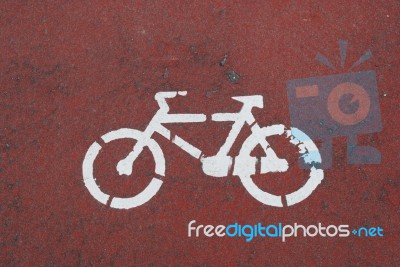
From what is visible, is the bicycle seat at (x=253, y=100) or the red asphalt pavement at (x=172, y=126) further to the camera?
the bicycle seat at (x=253, y=100)

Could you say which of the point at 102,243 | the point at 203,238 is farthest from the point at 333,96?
the point at 102,243

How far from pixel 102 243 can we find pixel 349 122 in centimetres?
270

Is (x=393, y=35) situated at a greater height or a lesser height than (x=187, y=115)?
greater

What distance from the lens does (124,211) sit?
13.1 feet

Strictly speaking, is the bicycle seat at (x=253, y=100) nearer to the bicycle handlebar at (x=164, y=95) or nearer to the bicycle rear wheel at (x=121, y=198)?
the bicycle handlebar at (x=164, y=95)

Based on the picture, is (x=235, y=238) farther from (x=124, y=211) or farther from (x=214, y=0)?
(x=214, y=0)

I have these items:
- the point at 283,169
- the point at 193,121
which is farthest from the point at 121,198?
the point at 283,169

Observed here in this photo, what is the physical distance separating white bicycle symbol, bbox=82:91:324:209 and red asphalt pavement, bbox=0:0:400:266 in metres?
0.06

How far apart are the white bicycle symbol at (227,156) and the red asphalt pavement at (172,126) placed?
2.5 inches

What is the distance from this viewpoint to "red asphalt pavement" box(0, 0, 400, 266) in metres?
3.94

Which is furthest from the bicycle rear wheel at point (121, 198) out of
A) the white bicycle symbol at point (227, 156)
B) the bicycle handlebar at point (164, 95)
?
the bicycle handlebar at point (164, 95)

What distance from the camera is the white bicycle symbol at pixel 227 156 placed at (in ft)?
13.0

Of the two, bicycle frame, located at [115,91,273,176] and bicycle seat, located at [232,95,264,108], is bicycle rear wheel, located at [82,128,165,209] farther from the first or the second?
bicycle seat, located at [232,95,264,108]

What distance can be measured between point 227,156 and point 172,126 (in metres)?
0.63
